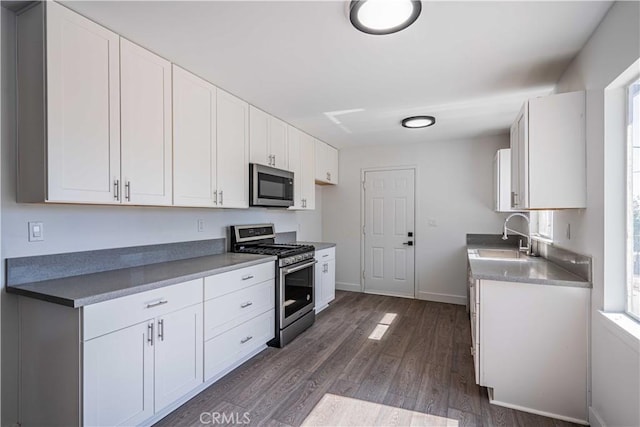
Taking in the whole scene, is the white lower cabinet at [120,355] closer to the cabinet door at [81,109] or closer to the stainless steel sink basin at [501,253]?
the cabinet door at [81,109]

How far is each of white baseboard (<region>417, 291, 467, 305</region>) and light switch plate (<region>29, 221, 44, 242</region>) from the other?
14.1ft

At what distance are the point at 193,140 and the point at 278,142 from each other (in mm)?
1237

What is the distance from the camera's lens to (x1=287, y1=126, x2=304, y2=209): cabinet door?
12.4 feet

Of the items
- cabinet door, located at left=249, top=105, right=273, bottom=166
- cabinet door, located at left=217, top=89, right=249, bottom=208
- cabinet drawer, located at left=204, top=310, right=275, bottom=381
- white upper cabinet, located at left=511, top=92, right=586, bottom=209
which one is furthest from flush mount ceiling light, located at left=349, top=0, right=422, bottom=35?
cabinet drawer, located at left=204, top=310, right=275, bottom=381

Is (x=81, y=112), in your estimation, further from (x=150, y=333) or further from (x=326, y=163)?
(x=326, y=163)

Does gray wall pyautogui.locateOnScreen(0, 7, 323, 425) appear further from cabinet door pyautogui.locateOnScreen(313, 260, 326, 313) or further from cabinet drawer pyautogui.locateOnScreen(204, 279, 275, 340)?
cabinet door pyautogui.locateOnScreen(313, 260, 326, 313)

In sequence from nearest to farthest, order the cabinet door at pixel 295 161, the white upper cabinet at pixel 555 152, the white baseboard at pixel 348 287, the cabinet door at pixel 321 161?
the white upper cabinet at pixel 555 152, the cabinet door at pixel 295 161, the cabinet door at pixel 321 161, the white baseboard at pixel 348 287

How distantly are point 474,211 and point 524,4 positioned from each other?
10.4 ft

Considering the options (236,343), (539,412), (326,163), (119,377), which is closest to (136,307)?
(119,377)

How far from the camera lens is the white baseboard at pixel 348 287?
201 inches

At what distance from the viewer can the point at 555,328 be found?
6.54ft

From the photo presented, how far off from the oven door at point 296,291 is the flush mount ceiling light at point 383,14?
Result: 209 centimetres

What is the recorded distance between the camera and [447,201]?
4.54 metres

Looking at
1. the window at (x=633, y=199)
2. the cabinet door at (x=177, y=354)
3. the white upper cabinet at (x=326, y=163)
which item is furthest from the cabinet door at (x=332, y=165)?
the window at (x=633, y=199)
